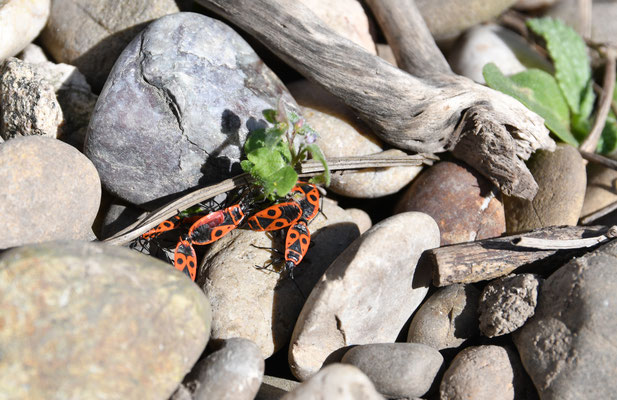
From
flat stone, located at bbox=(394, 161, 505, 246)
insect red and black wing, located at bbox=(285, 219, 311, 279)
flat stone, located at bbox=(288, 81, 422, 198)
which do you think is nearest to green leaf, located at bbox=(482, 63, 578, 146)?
flat stone, located at bbox=(394, 161, 505, 246)

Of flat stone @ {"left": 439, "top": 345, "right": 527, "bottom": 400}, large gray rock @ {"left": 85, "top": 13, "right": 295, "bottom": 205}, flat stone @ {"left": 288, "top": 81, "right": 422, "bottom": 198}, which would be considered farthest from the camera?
flat stone @ {"left": 288, "top": 81, "right": 422, "bottom": 198}

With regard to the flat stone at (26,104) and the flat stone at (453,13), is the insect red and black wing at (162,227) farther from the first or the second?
the flat stone at (453,13)

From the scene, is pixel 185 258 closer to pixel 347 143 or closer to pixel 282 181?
pixel 282 181

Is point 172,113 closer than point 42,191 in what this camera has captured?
No

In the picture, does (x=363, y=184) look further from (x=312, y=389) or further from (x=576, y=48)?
(x=576, y=48)

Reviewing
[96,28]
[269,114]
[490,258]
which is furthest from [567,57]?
[96,28]

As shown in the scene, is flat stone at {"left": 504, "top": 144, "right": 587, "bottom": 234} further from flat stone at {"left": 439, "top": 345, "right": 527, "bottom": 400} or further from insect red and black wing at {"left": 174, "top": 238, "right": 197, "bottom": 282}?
insect red and black wing at {"left": 174, "top": 238, "right": 197, "bottom": 282}
